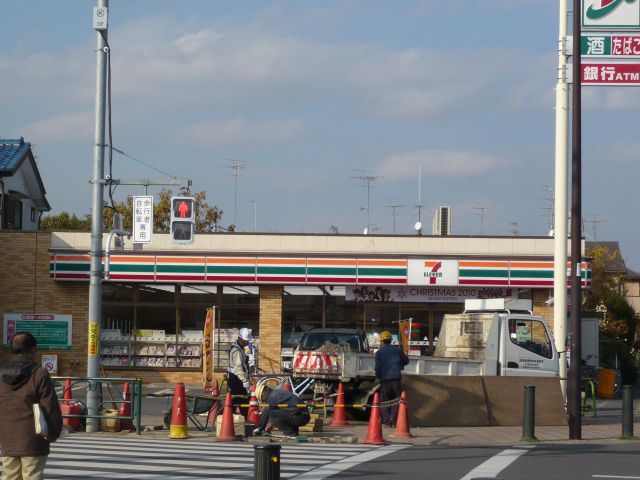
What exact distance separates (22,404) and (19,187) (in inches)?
1419

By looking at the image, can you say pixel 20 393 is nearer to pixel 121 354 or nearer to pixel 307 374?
pixel 307 374

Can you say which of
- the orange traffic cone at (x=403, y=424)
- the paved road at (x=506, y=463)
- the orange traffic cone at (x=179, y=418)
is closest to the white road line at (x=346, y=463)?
the paved road at (x=506, y=463)

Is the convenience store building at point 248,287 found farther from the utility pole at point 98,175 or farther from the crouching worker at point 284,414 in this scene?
the crouching worker at point 284,414

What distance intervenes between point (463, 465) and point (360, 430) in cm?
577

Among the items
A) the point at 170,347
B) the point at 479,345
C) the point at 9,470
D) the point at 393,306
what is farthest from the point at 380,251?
the point at 9,470

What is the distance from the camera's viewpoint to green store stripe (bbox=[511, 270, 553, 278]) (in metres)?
33.0

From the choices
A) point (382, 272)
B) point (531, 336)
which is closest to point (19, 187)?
point (382, 272)

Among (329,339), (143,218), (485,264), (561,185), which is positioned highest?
(561,185)

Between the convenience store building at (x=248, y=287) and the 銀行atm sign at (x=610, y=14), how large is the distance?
504 inches

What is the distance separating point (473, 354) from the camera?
936 inches

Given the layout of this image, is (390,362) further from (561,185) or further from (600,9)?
(600,9)

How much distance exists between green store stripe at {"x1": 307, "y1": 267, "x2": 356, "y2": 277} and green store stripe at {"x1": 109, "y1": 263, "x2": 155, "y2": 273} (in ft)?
16.5

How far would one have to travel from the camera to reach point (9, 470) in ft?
29.2

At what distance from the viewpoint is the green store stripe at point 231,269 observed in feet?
111
